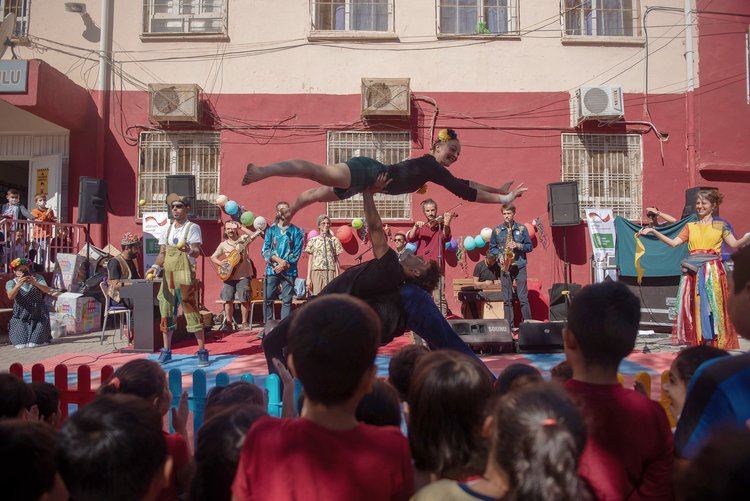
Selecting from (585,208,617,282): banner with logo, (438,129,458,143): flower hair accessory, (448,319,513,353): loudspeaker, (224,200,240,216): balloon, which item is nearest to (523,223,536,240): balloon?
(585,208,617,282): banner with logo

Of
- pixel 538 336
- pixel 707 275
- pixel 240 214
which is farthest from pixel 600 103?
pixel 240 214

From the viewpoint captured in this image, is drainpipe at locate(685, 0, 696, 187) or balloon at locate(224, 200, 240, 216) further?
drainpipe at locate(685, 0, 696, 187)

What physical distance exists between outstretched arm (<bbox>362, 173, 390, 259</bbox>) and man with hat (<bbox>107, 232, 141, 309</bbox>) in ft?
18.0

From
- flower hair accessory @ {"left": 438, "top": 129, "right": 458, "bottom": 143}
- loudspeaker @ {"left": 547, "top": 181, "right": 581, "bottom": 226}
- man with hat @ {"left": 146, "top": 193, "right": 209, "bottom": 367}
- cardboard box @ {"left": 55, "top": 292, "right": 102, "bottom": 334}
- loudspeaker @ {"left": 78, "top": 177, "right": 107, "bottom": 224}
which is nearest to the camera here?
flower hair accessory @ {"left": 438, "top": 129, "right": 458, "bottom": 143}

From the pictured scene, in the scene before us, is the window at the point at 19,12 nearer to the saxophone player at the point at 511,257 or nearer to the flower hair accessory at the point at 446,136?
the saxophone player at the point at 511,257

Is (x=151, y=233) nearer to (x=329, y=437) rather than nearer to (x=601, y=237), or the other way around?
(x=601, y=237)

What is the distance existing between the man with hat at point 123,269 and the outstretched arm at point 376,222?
548cm

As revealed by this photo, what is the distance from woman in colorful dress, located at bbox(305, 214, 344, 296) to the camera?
29.1ft

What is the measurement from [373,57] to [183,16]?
3784mm

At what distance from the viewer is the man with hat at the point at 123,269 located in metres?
8.20

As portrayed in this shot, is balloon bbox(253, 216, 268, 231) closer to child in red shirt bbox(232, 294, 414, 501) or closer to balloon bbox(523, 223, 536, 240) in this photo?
balloon bbox(523, 223, 536, 240)

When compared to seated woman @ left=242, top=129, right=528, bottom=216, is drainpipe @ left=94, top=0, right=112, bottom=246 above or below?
above

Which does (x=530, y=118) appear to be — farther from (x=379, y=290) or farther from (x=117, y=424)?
(x=117, y=424)

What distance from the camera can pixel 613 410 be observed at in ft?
5.59
